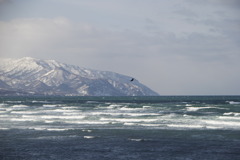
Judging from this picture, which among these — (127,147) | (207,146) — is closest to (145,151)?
(127,147)

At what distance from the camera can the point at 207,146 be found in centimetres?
3272

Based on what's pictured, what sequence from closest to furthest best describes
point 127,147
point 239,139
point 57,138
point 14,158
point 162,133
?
point 14,158, point 127,147, point 239,139, point 57,138, point 162,133

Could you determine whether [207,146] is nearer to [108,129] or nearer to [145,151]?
[145,151]

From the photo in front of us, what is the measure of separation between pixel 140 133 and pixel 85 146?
1029cm

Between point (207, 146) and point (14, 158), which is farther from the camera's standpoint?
point (207, 146)

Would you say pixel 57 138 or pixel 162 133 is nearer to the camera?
pixel 57 138

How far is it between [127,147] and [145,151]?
256cm

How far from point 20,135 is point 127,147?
48.8 feet

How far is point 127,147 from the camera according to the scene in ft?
108

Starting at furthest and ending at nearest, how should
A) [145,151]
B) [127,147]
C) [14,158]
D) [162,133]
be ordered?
[162,133] < [127,147] < [145,151] < [14,158]

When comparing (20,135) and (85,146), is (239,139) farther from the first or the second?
(20,135)

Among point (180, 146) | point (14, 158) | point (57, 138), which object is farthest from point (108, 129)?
point (14, 158)

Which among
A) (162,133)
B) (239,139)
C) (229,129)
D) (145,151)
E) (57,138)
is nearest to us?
(145,151)

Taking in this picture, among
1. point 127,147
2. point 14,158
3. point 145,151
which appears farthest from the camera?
point 127,147
